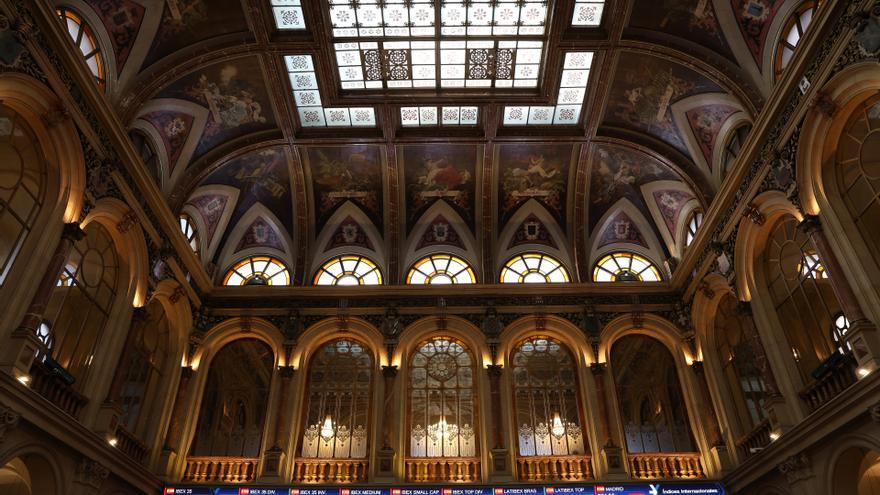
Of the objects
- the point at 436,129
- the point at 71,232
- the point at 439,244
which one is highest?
the point at 436,129

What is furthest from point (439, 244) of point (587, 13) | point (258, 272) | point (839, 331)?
point (839, 331)

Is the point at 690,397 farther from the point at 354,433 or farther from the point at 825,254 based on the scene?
the point at 354,433

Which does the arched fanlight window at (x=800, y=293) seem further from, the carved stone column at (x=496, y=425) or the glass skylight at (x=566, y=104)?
the carved stone column at (x=496, y=425)

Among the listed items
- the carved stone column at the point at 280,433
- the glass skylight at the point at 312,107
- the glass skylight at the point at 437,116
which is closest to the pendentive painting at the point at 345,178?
the glass skylight at the point at 312,107

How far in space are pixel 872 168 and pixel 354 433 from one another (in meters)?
13.6

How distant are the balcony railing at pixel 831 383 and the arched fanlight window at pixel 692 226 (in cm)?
610

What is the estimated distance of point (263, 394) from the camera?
57.5 ft

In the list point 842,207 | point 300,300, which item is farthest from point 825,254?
point 300,300

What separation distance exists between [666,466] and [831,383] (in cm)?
558

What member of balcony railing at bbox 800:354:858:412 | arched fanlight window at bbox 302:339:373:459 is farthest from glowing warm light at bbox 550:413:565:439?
balcony railing at bbox 800:354:858:412

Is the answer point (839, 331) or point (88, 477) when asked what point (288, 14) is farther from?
point (839, 331)

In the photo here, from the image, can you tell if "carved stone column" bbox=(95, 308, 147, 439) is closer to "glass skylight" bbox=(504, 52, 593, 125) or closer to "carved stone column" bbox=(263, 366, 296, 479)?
"carved stone column" bbox=(263, 366, 296, 479)

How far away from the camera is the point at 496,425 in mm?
16516

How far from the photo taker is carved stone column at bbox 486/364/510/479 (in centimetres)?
1580
